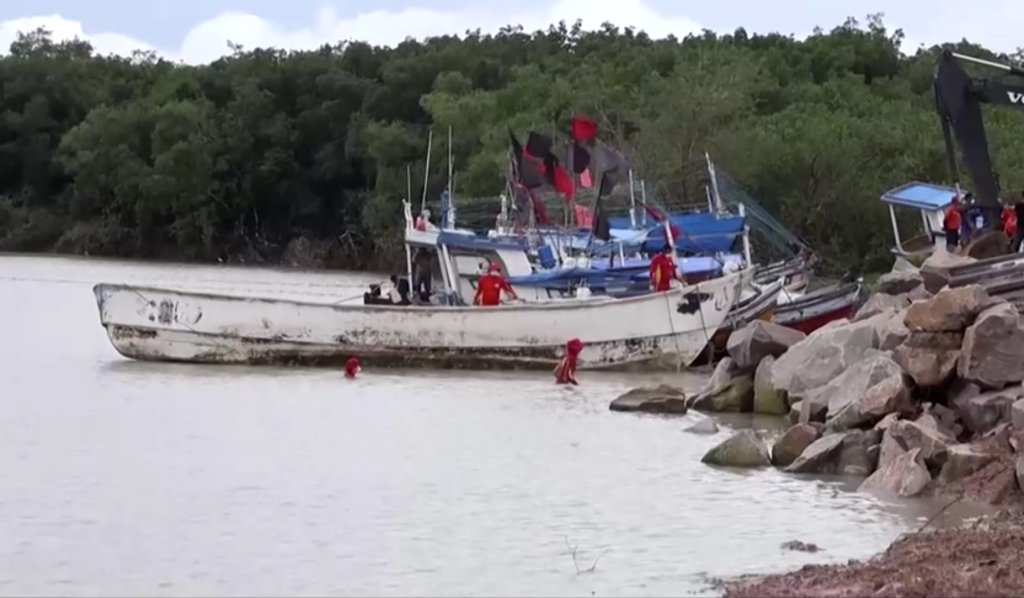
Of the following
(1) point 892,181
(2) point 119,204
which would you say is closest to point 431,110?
(2) point 119,204

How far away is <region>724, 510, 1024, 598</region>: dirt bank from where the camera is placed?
11.7m

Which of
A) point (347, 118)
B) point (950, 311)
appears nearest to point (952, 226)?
point (950, 311)

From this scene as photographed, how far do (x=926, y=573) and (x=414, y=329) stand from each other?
19767mm

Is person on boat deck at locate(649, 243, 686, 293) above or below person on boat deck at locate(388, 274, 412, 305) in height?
below

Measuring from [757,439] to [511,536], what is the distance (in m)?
4.72

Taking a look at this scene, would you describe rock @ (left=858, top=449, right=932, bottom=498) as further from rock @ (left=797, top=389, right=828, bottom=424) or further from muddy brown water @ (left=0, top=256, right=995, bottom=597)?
rock @ (left=797, top=389, right=828, bottom=424)

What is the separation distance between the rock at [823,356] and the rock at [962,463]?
207 inches

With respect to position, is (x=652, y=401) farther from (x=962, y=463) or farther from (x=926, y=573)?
(x=926, y=573)

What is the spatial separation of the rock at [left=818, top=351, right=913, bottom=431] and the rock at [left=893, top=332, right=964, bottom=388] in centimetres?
16

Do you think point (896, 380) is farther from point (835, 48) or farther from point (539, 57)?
point (539, 57)

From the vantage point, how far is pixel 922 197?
36.2 meters

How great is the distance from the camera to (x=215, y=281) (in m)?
66.6

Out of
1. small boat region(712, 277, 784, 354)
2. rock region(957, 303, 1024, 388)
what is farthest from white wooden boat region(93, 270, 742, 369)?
rock region(957, 303, 1024, 388)

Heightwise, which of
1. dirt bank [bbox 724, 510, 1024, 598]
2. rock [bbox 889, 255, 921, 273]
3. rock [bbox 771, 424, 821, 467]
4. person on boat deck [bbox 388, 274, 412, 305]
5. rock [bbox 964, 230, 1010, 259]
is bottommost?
rock [bbox 771, 424, 821, 467]
